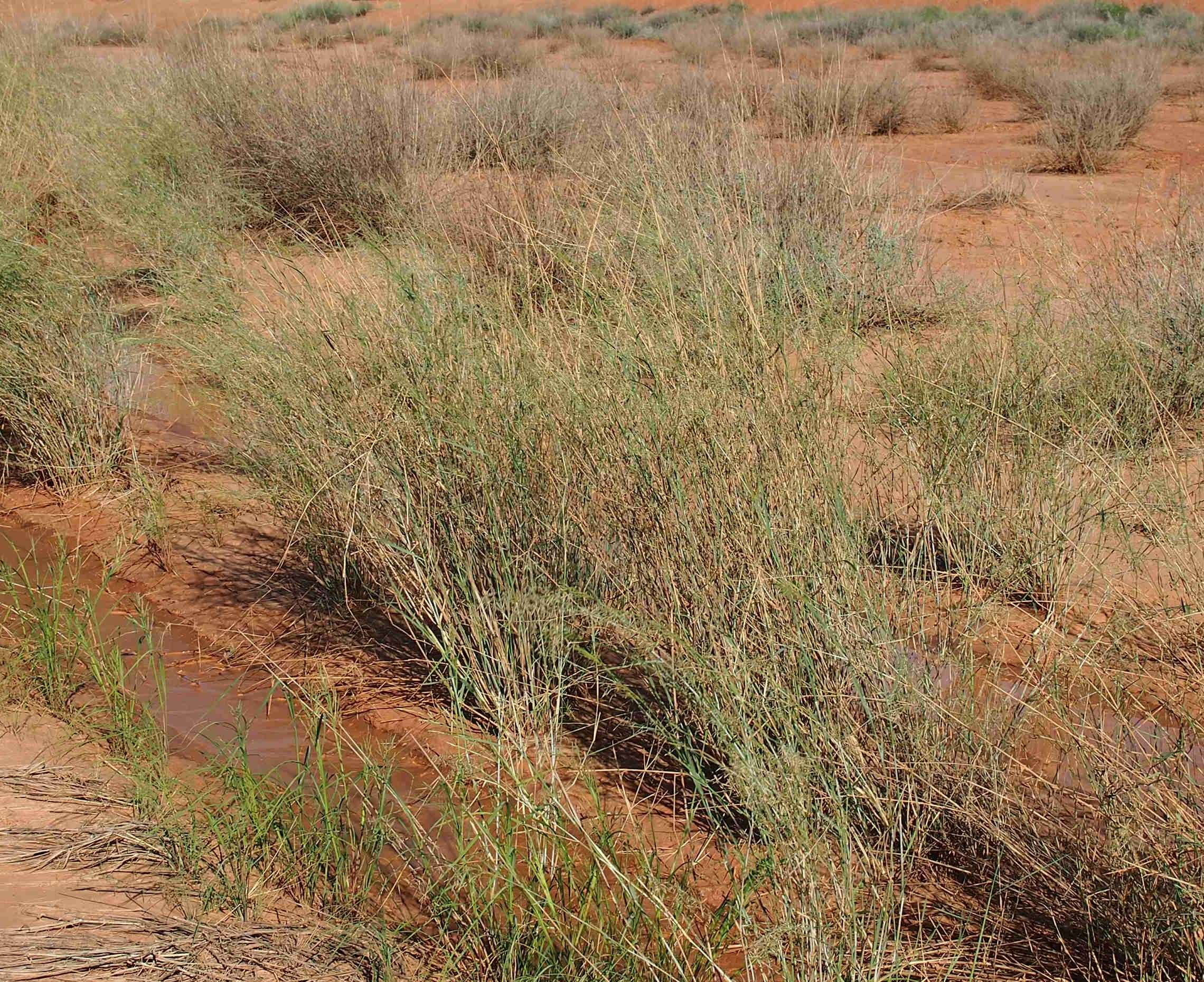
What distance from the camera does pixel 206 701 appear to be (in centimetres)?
381

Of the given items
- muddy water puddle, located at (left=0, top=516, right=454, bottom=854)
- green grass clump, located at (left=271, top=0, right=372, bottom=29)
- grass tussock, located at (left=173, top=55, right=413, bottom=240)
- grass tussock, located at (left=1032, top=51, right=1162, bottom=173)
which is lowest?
muddy water puddle, located at (left=0, top=516, right=454, bottom=854)

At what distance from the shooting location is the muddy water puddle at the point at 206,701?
10.8 feet

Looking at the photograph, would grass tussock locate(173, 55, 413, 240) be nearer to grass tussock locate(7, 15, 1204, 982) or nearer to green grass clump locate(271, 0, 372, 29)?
grass tussock locate(7, 15, 1204, 982)

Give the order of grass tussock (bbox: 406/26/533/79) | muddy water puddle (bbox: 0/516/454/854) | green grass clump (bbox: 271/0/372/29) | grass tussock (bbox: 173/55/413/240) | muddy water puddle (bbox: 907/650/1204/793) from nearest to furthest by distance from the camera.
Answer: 1. muddy water puddle (bbox: 907/650/1204/793)
2. muddy water puddle (bbox: 0/516/454/854)
3. grass tussock (bbox: 173/55/413/240)
4. grass tussock (bbox: 406/26/533/79)
5. green grass clump (bbox: 271/0/372/29)

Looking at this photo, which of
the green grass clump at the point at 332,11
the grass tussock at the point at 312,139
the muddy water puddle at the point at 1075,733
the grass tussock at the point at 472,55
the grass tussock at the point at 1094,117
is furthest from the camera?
the green grass clump at the point at 332,11

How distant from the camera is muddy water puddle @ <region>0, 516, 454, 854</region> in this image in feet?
10.8

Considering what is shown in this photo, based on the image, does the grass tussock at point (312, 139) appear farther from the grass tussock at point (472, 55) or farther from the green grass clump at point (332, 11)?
the green grass clump at point (332, 11)

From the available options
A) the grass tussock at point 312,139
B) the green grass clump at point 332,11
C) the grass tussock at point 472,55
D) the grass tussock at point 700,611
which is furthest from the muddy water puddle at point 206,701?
the green grass clump at point 332,11

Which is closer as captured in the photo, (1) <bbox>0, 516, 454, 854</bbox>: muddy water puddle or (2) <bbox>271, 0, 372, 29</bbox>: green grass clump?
(1) <bbox>0, 516, 454, 854</bbox>: muddy water puddle

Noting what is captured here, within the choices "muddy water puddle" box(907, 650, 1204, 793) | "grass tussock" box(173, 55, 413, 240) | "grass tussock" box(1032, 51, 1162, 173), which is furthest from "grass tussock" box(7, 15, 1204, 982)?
"grass tussock" box(1032, 51, 1162, 173)

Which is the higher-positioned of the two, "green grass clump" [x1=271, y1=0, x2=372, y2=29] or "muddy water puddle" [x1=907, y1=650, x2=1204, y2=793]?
"green grass clump" [x1=271, y1=0, x2=372, y2=29]

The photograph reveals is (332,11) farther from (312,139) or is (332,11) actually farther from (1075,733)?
(1075,733)

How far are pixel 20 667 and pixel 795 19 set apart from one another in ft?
89.4

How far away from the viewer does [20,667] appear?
364cm
